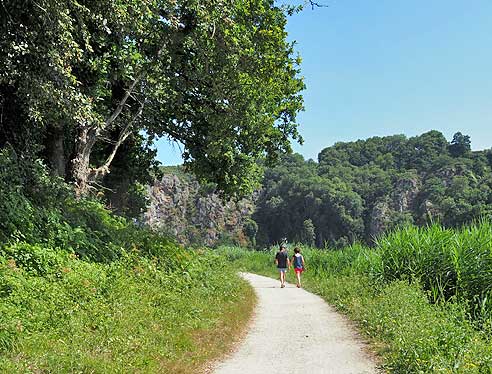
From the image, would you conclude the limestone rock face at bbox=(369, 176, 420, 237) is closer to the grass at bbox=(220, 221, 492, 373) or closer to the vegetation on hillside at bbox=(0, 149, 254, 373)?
the grass at bbox=(220, 221, 492, 373)

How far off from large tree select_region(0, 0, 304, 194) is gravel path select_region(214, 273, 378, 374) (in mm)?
6724

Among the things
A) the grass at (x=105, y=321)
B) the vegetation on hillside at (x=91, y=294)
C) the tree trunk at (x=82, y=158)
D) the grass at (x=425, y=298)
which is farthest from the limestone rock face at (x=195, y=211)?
the grass at (x=105, y=321)

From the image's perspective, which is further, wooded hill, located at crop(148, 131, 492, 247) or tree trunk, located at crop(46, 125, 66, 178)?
wooded hill, located at crop(148, 131, 492, 247)

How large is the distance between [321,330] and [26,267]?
19.9ft

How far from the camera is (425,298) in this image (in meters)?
9.98

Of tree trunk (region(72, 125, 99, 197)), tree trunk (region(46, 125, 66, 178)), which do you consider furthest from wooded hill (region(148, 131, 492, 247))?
tree trunk (region(72, 125, 99, 197))

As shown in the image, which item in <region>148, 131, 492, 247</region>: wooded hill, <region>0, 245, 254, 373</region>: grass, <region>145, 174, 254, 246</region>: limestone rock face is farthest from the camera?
<region>145, 174, 254, 246</region>: limestone rock face

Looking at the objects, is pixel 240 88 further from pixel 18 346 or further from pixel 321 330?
pixel 18 346

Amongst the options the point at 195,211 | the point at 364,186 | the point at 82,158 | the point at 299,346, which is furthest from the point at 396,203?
the point at 299,346

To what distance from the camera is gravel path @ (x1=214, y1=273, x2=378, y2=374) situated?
7043mm

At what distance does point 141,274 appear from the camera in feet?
34.8

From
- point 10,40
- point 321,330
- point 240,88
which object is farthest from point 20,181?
point 240,88

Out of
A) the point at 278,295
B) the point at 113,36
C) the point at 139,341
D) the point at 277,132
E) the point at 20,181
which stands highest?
the point at 113,36

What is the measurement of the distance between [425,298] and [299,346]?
325 cm
